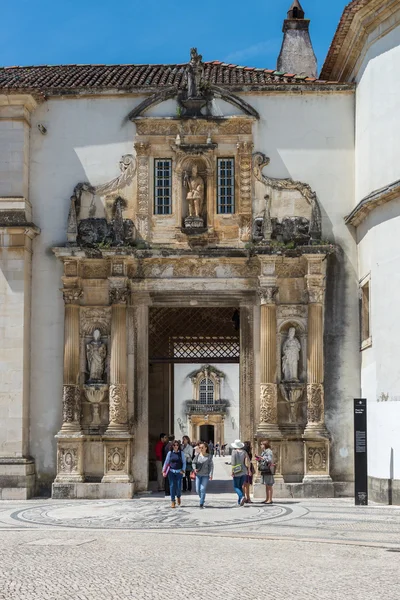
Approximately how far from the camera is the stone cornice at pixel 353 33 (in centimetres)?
2036

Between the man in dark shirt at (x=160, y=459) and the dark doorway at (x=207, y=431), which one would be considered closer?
the man in dark shirt at (x=160, y=459)

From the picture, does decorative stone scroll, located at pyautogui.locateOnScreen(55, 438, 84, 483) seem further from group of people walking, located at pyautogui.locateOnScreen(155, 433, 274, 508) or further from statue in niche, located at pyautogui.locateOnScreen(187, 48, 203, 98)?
statue in niche, located at pyautogui.locateOnScreen(187, 48, 203, 98)

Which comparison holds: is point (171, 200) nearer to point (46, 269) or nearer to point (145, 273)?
point (145, 273)

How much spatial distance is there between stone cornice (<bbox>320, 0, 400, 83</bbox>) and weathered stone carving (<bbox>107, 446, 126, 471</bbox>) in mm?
9877

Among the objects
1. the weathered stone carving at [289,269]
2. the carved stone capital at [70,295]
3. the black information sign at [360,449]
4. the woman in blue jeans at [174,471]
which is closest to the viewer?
the woman in blue jeans at [174,471]

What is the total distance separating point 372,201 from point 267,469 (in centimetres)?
582

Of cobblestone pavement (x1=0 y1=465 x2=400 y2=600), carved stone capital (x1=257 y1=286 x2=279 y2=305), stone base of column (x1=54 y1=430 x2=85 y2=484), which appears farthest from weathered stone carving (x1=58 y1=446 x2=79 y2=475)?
carved stone capital (x1=257 y1=286 x2=279 y2=305)

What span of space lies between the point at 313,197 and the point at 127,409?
6.23 m

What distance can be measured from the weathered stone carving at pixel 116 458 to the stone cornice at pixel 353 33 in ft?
32.4

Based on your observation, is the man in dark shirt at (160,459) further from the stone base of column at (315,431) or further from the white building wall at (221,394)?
the white building wall at (221,394)

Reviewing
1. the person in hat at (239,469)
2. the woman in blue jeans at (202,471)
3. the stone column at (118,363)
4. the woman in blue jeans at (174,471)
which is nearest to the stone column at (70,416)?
the stone column at (118,363)

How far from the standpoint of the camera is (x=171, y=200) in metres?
22.6

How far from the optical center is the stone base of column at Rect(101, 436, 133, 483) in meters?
21.5

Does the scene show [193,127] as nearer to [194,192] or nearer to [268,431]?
[194,192]
